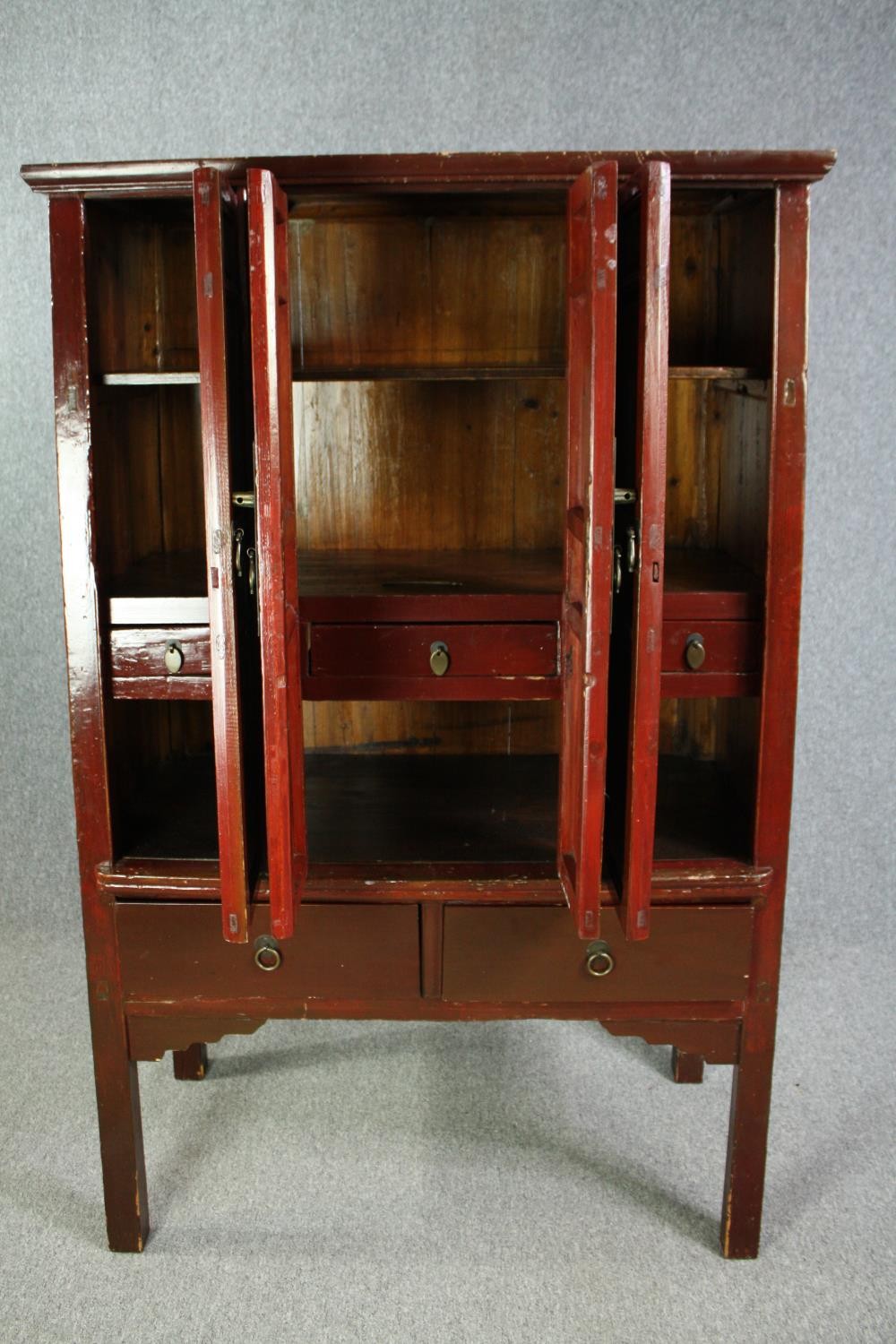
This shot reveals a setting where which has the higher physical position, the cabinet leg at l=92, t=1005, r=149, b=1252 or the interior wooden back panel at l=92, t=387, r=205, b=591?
the interior wooden back panel at l=92, t=387, r=205, b=591

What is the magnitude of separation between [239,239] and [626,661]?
2.81 feet

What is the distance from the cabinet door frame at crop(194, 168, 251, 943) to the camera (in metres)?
1.71

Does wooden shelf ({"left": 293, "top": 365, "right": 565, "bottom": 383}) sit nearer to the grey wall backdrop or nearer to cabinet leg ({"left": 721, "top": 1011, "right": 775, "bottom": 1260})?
the grey wall backdrop

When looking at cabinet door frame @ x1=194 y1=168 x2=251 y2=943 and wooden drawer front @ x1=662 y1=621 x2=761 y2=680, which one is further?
wooden drawer front @ x1=662 y1=621 x2=761 y2=680

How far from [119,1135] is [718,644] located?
1303 mm

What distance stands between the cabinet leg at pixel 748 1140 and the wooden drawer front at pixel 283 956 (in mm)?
566

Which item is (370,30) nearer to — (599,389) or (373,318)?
(373,318)

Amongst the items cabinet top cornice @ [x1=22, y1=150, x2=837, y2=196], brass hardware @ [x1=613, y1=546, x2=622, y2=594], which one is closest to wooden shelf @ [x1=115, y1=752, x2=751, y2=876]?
brass hardware @ [x1=613, y1=546, x2=622, y2=594]

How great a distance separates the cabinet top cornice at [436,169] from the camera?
1.89 m

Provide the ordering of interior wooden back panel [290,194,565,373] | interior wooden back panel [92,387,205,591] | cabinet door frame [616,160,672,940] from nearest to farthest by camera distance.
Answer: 1. cabinet door frame [616,160,672,940]
2. interior wooden back panel [92,387,205,591]
3. interior wooden back panel [290,194,565,373]

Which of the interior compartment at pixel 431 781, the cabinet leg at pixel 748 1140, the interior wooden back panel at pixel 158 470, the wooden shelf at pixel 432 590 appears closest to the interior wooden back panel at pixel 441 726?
the interior compartment at pixel 431 781

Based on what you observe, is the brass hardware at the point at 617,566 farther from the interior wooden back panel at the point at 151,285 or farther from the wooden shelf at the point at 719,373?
the interior wooden back panel at the point at 151,285

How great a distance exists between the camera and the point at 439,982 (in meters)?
2.19

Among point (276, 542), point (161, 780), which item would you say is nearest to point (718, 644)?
point (276, 542)
